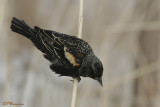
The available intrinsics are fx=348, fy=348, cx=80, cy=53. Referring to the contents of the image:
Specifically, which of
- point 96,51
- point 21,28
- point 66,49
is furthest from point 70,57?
point 96,51

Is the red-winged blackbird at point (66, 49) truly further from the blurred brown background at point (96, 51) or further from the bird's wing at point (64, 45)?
the blurred brown background at point (96, 51)

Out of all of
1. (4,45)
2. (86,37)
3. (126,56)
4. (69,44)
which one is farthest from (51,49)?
(126,56)

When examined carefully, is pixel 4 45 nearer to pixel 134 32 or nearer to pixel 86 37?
pixel 86 37

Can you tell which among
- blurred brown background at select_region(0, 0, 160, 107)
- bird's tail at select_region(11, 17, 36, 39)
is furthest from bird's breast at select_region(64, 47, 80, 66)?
blurred brown background at select_region(0, 0, 160, 107)

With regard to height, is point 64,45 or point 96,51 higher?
point 96,51

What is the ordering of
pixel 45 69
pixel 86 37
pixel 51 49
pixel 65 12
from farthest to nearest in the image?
pixel 86 37, pixel 45 69, pixel 65 12, pixel 51 49

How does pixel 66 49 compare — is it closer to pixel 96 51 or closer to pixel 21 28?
pixel 21 28

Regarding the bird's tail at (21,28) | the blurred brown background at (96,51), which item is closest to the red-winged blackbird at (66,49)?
the bird's tail at (21,28)

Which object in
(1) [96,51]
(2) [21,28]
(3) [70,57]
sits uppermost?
(1) [96,51]
